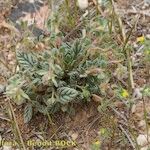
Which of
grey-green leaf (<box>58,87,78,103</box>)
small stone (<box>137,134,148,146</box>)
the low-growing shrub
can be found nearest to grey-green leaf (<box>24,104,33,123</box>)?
the low-growing shrub

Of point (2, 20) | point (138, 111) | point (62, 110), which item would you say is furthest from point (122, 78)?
point (2, 20)

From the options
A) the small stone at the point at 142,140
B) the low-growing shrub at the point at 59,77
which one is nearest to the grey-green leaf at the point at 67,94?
the low-growing shrub at the point at 59,77

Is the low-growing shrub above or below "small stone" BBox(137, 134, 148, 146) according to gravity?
above

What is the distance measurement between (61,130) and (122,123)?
26cm

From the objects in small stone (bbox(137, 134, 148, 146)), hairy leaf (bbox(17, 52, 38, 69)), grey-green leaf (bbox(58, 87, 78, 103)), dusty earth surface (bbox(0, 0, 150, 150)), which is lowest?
small stone (bbox(137, 134, 148, 146))

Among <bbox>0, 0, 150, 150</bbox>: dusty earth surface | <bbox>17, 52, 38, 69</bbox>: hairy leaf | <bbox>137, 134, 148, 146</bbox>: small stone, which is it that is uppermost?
<bbox>17, 52, 38, 69</bbox>: hairy leaf

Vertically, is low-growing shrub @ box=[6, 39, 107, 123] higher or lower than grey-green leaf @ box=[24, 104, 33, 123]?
higher

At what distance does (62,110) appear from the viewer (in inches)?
79.6

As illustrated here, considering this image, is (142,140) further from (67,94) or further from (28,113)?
(28,113)

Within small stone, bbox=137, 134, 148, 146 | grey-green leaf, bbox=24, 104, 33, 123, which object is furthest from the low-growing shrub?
small stone, bbox=137, 134, 148, 146

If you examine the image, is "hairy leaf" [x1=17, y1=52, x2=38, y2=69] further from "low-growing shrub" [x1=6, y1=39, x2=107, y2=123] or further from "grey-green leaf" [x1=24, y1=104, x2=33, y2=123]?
"grey-green leaf" [x1=24, y1=104, x2=33, y2=123]

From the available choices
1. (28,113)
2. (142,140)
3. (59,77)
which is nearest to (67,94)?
(59,77)

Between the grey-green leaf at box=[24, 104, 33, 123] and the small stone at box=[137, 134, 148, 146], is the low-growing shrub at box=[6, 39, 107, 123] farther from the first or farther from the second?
the small stone at box=[137, 134, 148, 146]

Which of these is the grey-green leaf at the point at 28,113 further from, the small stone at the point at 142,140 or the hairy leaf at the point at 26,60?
the small stone at the point at 142,140
